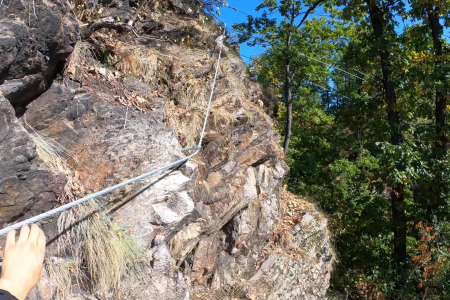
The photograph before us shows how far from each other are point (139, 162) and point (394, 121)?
22.6 feet

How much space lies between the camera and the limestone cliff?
370cm

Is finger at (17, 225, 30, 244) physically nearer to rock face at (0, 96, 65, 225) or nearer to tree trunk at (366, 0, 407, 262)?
rock face at (0, 96, 65, 225)

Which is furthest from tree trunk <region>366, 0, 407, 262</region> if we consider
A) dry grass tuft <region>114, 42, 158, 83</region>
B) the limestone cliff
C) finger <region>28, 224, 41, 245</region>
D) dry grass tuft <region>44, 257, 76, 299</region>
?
finger <region>28, 224, 41, 245</region>

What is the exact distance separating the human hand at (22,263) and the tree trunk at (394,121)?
29.6ft

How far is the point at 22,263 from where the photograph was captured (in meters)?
1.33

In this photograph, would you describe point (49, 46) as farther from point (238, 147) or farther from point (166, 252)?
point (238, 147)

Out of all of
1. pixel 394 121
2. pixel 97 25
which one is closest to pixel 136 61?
pixel 97 25

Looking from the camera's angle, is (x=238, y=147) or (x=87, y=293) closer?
(x=87, y=293)

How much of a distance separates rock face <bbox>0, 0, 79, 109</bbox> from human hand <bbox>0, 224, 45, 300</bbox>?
2637 millimetres

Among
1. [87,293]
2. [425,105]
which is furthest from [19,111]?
[425,105]

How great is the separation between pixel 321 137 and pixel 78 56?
12351 mm

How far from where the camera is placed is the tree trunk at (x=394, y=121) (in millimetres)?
9383

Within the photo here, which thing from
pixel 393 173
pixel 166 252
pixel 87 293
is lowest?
pixel 87 293

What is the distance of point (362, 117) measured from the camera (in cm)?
1042
